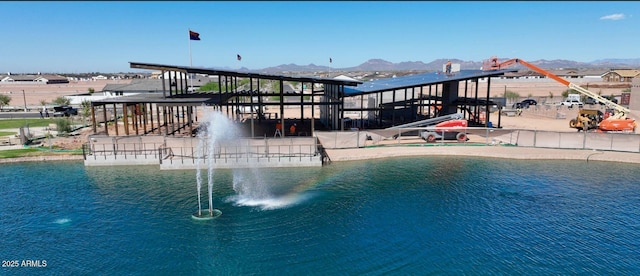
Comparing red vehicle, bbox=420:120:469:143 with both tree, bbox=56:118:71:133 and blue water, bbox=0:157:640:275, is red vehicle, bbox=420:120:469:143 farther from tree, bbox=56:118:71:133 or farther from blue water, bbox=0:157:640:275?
tree, bbox=56:118:71:133

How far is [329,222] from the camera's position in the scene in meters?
20.0

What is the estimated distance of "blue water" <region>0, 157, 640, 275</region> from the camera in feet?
53.2

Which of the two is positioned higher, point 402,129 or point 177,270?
point 402,129

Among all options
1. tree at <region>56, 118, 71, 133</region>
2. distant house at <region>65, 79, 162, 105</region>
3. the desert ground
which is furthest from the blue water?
the desert ground

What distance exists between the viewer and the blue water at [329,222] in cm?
1622

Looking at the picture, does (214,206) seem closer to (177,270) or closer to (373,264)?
(177,270)

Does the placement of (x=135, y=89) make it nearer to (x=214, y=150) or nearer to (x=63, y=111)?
(x=63, y=111)

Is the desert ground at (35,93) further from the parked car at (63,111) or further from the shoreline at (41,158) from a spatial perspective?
the shoreline at (41,158)

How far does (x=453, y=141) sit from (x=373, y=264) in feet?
79.1

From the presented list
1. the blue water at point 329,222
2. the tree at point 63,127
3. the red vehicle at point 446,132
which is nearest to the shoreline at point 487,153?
the red vehicle at point 446,132

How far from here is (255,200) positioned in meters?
23.0

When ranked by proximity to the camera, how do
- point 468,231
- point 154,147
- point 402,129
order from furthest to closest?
point 402,129, point 154,147, point 468,231

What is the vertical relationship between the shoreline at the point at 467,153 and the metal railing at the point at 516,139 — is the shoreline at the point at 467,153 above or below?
below

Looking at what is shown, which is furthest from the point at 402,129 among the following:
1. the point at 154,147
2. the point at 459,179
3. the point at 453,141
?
the point at 154,147
